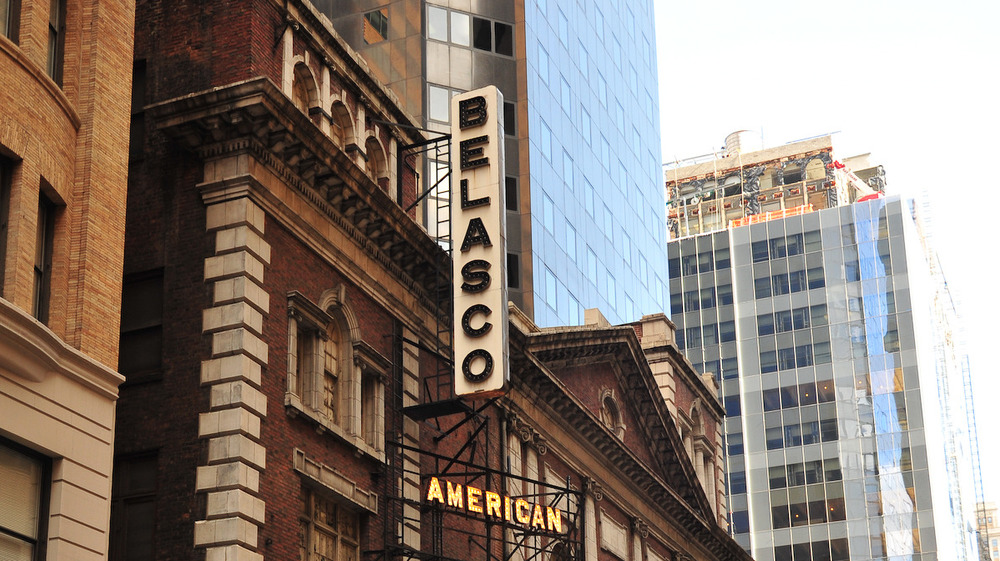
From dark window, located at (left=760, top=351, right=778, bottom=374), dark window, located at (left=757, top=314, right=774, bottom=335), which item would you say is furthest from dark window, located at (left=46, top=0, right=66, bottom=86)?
dark window, located at (left=757, top=314, right=774, bottom=335)

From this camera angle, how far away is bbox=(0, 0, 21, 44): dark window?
2388cm

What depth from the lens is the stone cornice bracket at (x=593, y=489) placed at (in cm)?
4662

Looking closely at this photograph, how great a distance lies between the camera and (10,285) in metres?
22.8

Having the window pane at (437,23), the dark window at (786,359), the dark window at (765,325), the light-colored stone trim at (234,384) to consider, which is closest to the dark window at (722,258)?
the dark window at (765,325)

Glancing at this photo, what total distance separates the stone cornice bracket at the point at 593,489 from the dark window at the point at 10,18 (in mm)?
26195

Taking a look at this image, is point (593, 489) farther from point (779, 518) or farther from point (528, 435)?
point (779, 518)

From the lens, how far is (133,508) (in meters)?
29.0

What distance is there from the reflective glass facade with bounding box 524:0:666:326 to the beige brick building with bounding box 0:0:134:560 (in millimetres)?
38660

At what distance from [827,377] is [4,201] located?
119005 mm

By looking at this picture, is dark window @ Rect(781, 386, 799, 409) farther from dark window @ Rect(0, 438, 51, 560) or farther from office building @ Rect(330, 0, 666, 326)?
dark window @ Rect(0, 438, 51, 560)

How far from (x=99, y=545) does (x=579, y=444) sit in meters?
24.7

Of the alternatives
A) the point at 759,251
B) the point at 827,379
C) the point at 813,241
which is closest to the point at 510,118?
the point at 827,379

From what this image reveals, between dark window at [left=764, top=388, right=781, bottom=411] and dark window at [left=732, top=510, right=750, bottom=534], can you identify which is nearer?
dark window at [left=732, top=510, right=750, bottom=534]

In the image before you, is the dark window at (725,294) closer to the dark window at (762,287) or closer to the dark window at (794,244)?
the dark window at (762,287)
